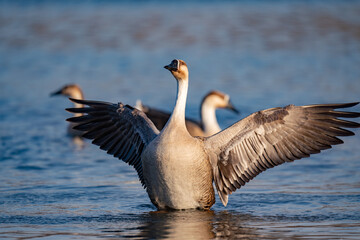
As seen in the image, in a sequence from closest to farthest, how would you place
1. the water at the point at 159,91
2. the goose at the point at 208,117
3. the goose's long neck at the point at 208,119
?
1. the water at the point at 159,91
2. the goose at the point at 208,117
3. the goose's long neck at the point at 208,119

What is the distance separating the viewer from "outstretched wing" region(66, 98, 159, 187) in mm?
8219

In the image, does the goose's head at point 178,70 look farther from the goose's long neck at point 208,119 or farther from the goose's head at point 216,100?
the goose's head at point 216,100

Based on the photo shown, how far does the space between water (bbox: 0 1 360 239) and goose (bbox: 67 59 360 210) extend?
1.11ft

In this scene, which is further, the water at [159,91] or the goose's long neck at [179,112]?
the goose's long neck at [179,112]

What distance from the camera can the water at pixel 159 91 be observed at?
745 centimetres

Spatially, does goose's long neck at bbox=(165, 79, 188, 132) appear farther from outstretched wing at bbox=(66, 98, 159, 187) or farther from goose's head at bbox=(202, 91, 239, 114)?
goose's head at bbox=(202, 91, 239, 114)

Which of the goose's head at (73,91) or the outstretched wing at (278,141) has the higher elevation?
the goose's head at (73,91)

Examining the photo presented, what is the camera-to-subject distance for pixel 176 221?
7.41 m

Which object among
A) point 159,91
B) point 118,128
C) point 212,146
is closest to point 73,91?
point 159,91

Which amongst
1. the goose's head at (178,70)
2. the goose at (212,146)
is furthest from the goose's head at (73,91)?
the goose's head at (178,70)

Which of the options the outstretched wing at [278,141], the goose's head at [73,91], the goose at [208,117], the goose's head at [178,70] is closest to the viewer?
the goose's head at [178,70]

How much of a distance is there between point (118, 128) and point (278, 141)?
6.94 feet

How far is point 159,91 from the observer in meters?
18.1

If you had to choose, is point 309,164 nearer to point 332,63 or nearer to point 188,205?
point 188,205
